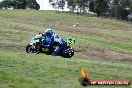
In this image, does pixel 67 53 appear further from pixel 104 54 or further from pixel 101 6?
pixel 101 6

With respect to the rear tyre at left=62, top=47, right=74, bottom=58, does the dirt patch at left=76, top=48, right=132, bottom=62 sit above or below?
below

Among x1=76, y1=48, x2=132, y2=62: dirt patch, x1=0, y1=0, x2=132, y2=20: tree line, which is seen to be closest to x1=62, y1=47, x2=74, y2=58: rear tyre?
x1=76, y1=48, x2=132, y2=62: dirt patch

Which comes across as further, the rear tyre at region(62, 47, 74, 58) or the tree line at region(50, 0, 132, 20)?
the tree line at region(50, 0, 132, 20)

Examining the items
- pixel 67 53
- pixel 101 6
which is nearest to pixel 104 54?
pixel 67 53


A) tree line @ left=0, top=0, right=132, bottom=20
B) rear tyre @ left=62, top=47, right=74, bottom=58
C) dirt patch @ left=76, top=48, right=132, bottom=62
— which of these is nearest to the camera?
rear tyre @ left=62, top=47, right=74, bottom=58

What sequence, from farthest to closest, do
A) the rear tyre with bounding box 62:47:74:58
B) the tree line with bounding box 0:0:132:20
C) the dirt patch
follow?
the tree line with bounding box 0:0:132:20 → the dirt patch → the rear tyre with bounding box 62:47:74:58

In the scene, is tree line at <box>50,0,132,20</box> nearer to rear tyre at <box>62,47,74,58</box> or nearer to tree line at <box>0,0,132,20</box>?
tree line at <box>0,0,132,20</box>

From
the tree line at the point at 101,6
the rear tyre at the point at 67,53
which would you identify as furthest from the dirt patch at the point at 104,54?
the tree line at the point at 101,6

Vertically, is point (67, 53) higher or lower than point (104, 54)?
higher

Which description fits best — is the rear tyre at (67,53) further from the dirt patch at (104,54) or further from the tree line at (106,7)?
the tree line at (106,7)

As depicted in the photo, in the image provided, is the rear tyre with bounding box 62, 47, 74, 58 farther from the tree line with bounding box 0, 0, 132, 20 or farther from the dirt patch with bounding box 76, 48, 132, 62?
the tree line with bounding box 0, 0, 132, 20

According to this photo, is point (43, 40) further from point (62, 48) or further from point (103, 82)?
point (103, 82)

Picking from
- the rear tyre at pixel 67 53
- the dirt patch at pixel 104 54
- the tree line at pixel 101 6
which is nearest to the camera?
the rear tyre at pixel 67 53

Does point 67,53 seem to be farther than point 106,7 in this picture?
No
